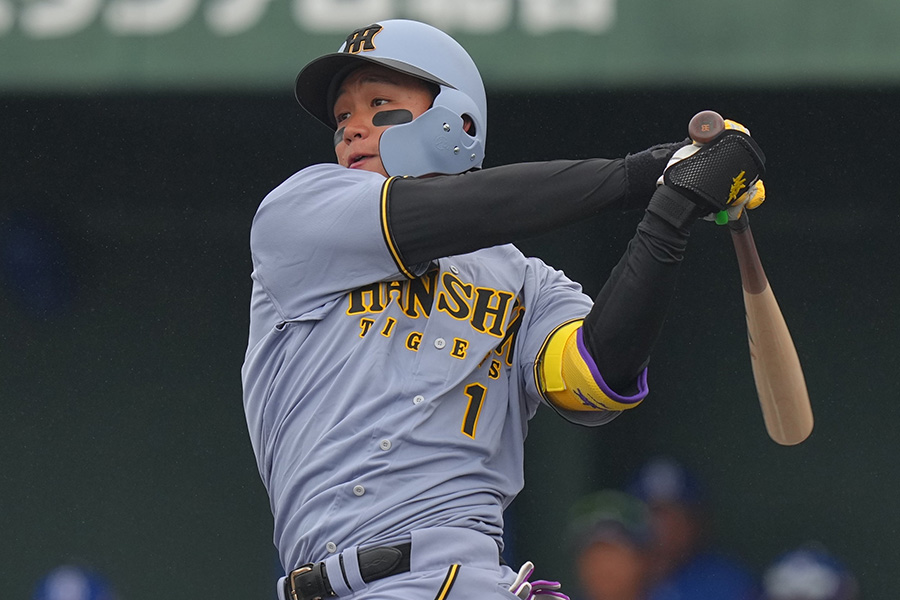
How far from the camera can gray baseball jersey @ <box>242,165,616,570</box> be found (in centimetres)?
196

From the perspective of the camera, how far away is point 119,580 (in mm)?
3941

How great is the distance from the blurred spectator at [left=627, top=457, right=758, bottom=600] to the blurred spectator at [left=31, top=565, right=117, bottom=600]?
5.33 feet

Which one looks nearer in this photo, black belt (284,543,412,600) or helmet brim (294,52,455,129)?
black belt (284,543,412,600)

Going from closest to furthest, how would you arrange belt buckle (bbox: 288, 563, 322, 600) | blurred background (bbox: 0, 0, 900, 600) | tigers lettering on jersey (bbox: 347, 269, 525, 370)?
1. belt buckle (bbox: 288, 563, 322, 600)
2. tigers lettering on jersey (bbox: 347, 269, 525, 370)
3. blurred background (bbox: 0, 0, 900, 600)

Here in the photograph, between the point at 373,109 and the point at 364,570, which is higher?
the point at 373,109

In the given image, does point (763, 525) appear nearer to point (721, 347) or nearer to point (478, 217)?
point (721, 347)

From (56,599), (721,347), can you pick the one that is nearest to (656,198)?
(721,347)

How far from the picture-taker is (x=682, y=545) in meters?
3.88

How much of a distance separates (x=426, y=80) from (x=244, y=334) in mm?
1928

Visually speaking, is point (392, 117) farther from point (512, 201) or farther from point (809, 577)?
point (809, 577)

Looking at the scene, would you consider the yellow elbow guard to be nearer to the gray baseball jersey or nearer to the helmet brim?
the gray baseball jersey

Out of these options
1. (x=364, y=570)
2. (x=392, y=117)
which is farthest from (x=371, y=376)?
(x=392, y=117)

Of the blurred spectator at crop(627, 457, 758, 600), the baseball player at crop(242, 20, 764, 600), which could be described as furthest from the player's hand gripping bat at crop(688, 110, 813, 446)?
the blurred spectator at crop(627, 457, 758, 600)

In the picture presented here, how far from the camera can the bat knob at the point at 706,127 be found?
1805 millimetres
